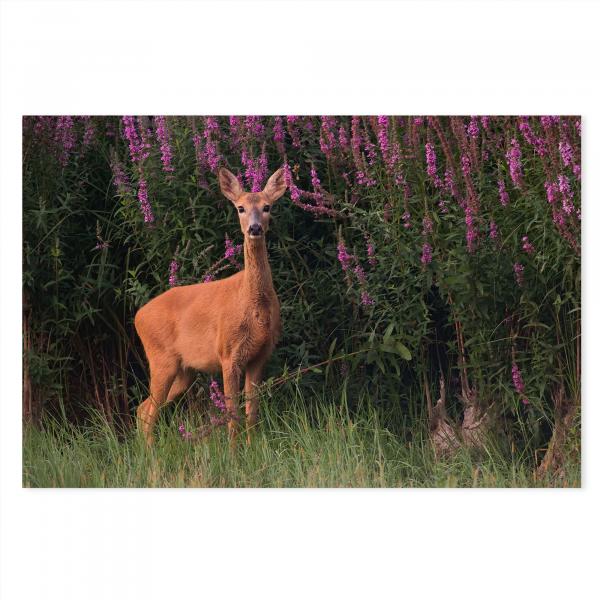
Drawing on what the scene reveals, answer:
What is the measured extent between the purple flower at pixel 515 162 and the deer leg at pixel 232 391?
1684mm

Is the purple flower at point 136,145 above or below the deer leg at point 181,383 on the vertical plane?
above

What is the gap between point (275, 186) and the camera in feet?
23.6

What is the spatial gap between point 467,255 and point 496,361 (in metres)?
0.55

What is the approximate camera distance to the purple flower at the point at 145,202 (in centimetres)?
730

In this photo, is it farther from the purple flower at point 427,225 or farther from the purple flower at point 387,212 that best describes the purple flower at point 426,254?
the purple flower at point 387,212

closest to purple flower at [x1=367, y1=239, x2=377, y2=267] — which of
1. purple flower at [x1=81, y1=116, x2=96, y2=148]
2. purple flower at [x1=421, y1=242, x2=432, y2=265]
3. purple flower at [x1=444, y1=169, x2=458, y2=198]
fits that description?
purple flower at [x1=421, y1=242, x2=432, y2=265]

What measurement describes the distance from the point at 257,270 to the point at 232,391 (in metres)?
0.61

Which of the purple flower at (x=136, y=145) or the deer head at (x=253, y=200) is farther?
the purple flower at (x=136, y=145)

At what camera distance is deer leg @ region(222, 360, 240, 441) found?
712 centimetres

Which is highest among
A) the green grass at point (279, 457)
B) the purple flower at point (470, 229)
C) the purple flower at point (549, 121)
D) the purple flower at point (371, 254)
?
the purple flower at point (549, 121)

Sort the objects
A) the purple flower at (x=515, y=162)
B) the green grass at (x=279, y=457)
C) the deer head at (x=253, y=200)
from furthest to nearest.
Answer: the purple flower at (x=515, y=162) < the deer head at (x=253, y=200) < the green grass at (x=279, y=457)

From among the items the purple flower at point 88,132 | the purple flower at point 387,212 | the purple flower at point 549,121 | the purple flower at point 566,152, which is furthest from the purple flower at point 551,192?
the purple flower at point 88,132

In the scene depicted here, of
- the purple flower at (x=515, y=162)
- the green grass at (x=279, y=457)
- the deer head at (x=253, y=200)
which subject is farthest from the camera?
the purple flower at (x=515, y=162)

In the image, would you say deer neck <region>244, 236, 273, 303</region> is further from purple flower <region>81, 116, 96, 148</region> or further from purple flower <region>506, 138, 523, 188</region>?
purple flower <region>506, 138, 523, 188</region>
